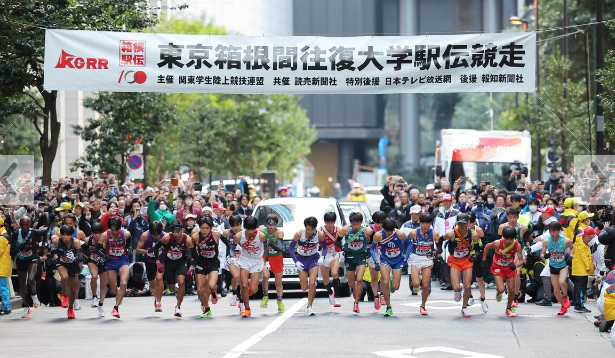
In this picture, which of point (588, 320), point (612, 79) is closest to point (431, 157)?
point (612, 79)

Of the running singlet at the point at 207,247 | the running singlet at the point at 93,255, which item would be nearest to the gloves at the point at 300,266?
the running singlet at the point at 207,247

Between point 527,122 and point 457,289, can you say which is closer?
point 457,289

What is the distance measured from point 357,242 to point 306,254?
0.85m

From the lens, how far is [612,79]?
931 inches

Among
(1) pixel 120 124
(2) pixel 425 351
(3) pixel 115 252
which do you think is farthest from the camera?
(1) pixel 120 124

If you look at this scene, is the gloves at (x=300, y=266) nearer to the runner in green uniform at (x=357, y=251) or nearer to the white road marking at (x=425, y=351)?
the runner in green uniform at (x=357, y=251)

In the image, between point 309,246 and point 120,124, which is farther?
point 120,124

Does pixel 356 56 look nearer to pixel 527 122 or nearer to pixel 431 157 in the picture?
pixel 527 122

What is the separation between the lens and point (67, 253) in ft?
60.6

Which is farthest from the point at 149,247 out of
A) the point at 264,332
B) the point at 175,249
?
the point at 264,332

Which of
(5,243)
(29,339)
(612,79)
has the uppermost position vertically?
(612,79)

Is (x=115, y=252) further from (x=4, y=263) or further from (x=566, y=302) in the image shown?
(x=566, y=302)

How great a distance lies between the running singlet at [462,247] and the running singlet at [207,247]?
3815 mm

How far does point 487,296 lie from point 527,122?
1160 inches
